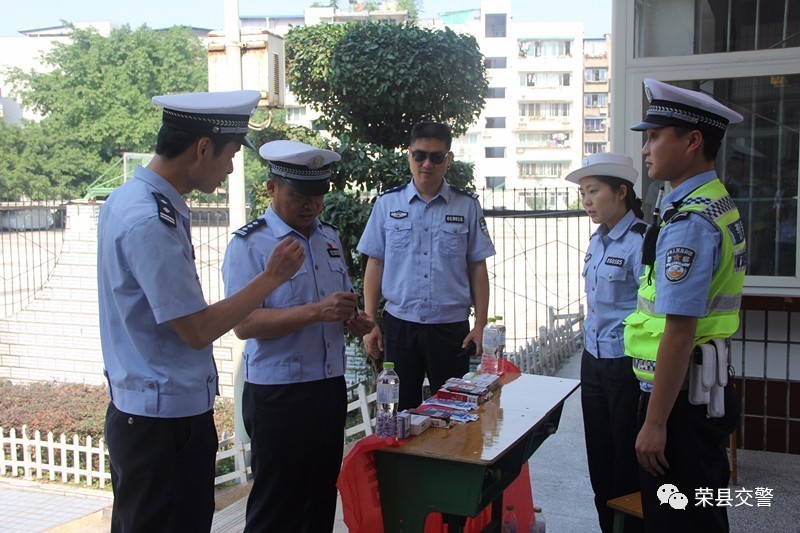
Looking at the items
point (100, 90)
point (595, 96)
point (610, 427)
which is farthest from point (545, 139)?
point (610, 427)

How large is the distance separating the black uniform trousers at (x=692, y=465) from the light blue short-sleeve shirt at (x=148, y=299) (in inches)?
52.3

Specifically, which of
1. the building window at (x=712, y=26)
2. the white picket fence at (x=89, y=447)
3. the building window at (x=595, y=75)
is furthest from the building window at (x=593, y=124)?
the building window at (x=712, y=26)

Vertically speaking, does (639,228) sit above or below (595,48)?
below

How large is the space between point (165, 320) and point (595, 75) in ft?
201

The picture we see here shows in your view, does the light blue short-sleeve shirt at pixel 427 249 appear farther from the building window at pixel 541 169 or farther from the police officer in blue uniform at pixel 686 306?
the building window at pixel 541 169

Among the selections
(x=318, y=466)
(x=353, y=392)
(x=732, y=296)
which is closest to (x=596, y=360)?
(x=732, y=296)

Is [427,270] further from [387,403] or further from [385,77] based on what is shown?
[385,77]

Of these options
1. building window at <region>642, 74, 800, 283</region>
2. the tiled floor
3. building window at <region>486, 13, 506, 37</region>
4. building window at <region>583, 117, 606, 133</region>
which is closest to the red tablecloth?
building window at <region>642, 74, 800, 283</region>

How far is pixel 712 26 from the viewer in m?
4.48

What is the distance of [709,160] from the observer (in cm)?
221

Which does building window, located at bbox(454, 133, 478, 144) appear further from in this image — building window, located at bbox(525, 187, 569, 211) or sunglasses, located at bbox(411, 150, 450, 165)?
sunglasses, located at bbox(411, 150, 450, 165)

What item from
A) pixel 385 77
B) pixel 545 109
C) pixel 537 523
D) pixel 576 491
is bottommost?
pixel 576 491

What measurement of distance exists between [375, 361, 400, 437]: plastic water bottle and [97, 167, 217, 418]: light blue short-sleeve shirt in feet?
2.34

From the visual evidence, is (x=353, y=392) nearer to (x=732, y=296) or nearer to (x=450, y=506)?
(x=450, y=506)
